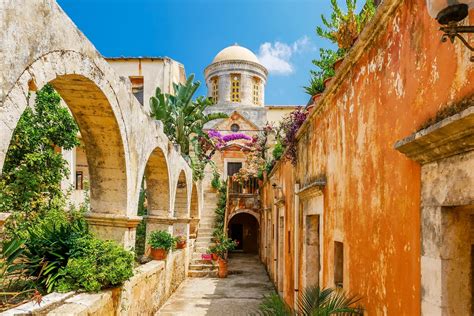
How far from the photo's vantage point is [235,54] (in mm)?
31984

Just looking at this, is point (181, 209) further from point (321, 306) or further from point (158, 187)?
point (321, 306)

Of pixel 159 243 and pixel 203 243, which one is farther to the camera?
pixel 203 243

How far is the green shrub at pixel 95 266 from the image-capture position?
546 cm

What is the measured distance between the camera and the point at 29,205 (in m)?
9.77

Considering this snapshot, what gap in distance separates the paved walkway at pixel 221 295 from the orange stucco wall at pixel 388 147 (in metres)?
6.11

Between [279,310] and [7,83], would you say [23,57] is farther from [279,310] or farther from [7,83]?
[279,310]

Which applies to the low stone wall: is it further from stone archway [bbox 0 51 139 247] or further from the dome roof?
the dome roof

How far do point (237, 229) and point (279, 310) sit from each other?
73.6 feet

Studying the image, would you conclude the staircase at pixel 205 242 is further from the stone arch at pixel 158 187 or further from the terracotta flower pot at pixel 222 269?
the stone arch at pixel 158 187

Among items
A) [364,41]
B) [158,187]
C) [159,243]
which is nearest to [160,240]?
[159,243]

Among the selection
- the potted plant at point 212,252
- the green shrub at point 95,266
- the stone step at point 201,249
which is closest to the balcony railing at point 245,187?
the stone step at point 201,249

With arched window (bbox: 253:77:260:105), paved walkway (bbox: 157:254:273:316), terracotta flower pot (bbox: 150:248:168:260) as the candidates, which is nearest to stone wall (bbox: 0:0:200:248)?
terracotta flower pot (bbox: 150:248:168:260)

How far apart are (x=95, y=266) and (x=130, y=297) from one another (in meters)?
1.70

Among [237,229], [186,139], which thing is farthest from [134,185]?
[237,229]
